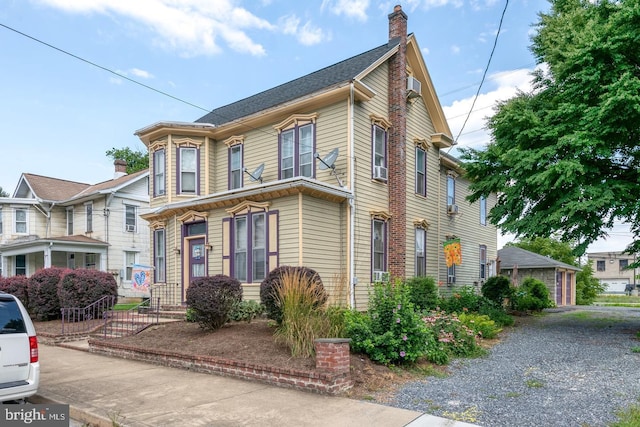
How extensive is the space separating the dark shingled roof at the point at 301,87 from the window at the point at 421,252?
5959mm

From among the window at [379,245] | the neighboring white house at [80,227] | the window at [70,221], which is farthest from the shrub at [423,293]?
the window at [70,221]

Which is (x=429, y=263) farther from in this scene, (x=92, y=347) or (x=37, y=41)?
(x=37, y=41)

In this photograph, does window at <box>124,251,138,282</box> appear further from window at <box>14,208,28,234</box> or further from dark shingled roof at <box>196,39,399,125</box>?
dark shingled roof at <box>196,39,399,125</box>

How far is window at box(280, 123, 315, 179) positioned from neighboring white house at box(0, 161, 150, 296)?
12.9m

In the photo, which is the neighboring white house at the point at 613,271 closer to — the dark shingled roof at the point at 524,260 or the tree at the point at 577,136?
the dark shingled roof at the point at 524,260

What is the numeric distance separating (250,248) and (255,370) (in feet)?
19.2

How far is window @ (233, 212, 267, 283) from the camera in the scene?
1243 centimetres

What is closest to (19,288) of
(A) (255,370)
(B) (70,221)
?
(B) (70,221)

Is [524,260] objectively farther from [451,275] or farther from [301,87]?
[301,87]

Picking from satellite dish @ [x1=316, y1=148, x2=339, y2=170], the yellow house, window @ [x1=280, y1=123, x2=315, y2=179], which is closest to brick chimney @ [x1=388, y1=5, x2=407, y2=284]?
the yellow house

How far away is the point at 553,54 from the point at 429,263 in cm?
785

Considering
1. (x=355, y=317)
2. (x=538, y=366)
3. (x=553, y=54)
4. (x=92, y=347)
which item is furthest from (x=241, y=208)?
(x=553, y=54)

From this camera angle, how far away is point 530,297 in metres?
19.4

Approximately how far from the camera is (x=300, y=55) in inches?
557
